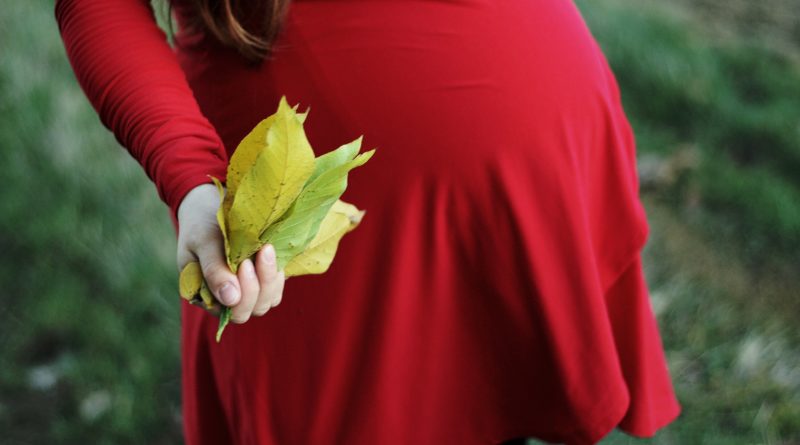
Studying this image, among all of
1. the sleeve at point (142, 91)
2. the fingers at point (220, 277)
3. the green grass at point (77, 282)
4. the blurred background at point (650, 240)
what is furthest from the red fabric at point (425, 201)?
the green grass at point (77, 282)

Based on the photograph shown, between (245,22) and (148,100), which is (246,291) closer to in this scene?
(148,100)

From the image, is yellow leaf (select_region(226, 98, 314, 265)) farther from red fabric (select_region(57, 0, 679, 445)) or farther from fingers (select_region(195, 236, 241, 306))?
red fabric (select_region(57, 0, 679, 445))

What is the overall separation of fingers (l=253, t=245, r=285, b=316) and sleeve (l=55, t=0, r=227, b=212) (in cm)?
14

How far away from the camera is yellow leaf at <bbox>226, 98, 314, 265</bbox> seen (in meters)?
0.63

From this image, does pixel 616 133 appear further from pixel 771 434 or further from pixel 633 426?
pixel 771 434

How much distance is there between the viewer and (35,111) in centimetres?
262

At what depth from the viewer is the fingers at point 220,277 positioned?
26.9 inches

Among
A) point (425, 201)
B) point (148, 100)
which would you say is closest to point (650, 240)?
point (425, 201)

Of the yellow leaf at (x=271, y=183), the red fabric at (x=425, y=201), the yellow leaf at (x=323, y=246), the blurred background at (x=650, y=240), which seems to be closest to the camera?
the yellow leaf at (x=271, y=183)

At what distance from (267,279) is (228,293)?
1.4 inches

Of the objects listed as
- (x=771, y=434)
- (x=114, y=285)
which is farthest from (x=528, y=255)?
(x=114, y=285)

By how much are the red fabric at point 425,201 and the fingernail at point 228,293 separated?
5.8 inches

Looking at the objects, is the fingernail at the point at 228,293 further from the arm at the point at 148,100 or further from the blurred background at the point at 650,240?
the blurred background at the point at 650,240

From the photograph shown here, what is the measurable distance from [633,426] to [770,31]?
2.00 metres
